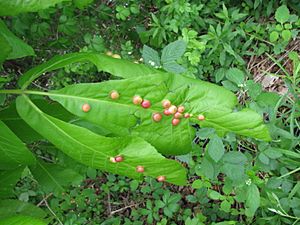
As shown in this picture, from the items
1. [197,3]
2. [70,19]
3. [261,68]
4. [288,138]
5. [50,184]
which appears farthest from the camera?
[261,68]

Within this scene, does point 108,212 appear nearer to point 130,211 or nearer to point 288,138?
point 130,211

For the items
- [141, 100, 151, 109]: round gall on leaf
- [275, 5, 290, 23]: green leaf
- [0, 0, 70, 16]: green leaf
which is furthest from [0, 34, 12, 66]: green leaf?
[275, 5, 290, 23]: green leaf

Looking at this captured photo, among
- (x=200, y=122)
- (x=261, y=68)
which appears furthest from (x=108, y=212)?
(x=200, y=122)

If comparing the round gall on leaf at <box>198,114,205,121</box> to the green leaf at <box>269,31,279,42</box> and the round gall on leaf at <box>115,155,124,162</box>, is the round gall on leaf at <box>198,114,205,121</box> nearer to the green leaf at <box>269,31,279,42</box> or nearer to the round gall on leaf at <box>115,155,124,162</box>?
the round gall on leaf at <box>115,155,124,162</box>

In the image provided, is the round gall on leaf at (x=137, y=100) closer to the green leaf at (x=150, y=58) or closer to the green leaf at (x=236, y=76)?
the green leaf at (x=150, y=58)

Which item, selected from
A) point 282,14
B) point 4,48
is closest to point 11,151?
point 4,48

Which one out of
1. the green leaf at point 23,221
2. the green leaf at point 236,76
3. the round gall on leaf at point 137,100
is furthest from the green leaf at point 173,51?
the green leaf at point 23,221
